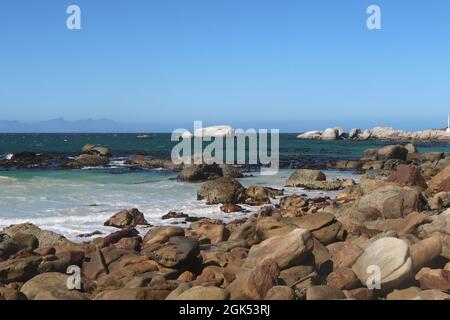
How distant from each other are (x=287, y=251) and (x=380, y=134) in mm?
114644

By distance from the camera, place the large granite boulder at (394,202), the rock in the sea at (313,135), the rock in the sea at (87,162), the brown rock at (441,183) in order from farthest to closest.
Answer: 1. the rock in the sea at (313,135)
2. the rock in the sea at (87,162)
3. the brown rock at (441,183)
4. the large granite boulder at (394,202)

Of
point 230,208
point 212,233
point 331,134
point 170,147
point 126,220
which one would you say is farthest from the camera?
point 331,134

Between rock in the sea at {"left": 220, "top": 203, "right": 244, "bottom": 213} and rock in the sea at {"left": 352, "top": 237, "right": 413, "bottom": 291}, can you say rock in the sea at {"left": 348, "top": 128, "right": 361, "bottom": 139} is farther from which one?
rock in the sea at {"left": 352, "top": 237, "right": 413, "bottom": 291}

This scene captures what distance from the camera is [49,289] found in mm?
7969

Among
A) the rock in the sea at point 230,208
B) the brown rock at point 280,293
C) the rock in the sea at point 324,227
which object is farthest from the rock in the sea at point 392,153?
the brown rock at point 280,293

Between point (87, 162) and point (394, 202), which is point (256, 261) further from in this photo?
point (87, 162)

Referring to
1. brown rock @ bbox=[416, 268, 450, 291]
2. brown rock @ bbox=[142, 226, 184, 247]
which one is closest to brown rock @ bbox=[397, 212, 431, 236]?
brown rock @ bbox=[416, 268, 450, 291]

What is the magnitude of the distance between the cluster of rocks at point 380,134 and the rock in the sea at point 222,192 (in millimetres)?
93564

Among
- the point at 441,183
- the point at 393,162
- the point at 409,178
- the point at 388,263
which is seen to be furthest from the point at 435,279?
the point at 393,162

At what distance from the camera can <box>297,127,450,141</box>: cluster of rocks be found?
107 meters

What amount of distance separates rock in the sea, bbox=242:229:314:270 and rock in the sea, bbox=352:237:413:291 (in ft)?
3.00

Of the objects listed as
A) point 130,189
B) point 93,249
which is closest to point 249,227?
point 93,249

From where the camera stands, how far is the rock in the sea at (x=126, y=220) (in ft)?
47.7

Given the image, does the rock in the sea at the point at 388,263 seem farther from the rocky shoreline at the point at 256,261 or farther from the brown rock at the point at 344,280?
the brown rock at the point at 344,280
